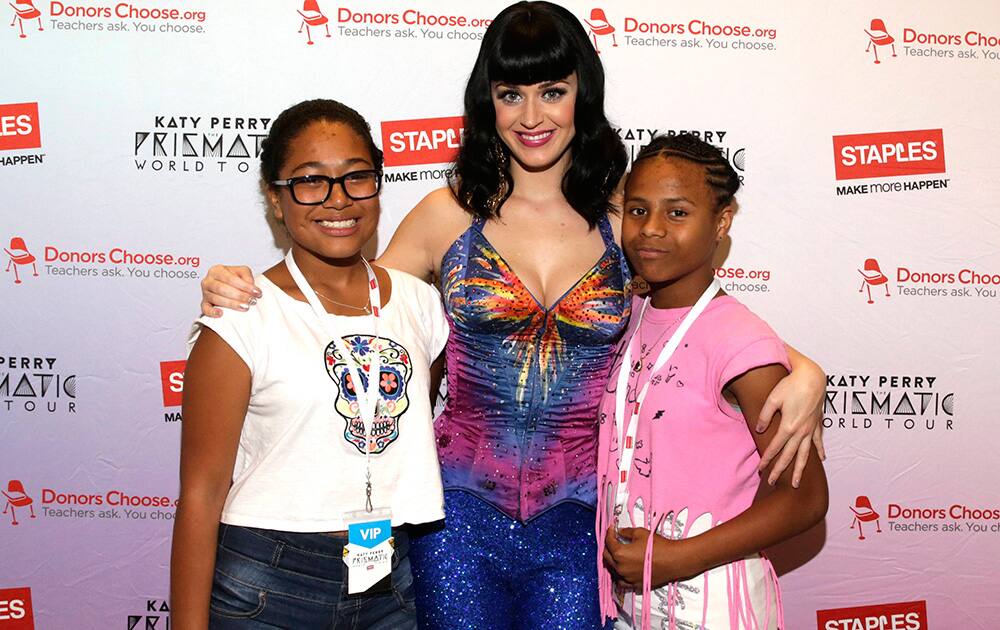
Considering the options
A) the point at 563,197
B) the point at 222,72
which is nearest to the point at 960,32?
the point at 563,197

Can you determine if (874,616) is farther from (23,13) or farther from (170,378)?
(23,13)

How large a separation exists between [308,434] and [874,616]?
2.23 m

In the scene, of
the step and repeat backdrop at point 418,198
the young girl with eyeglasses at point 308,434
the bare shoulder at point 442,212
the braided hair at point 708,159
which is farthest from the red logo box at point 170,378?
the braided hair at point 708,159

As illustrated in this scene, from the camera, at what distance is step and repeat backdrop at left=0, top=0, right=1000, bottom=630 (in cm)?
274

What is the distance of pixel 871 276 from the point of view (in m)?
2.87

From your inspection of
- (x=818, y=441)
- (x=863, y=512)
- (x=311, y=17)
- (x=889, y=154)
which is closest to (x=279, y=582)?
(x=818, y=441)

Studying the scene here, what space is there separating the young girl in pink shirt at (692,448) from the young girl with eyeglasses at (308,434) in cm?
44

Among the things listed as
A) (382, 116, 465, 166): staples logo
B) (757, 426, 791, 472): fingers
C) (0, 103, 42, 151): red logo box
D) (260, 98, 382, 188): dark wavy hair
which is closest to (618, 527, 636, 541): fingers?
(757, 426, 791, 472): fingers

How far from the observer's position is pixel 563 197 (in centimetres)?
225

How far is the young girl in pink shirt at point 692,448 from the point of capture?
179 cm

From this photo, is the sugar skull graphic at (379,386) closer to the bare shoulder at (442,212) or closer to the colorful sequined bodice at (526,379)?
the colorful sequined bodice at (526,379)

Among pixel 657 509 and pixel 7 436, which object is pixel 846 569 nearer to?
pixel 657 509

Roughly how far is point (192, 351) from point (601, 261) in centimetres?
97

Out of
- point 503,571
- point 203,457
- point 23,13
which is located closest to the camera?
point 203,457
